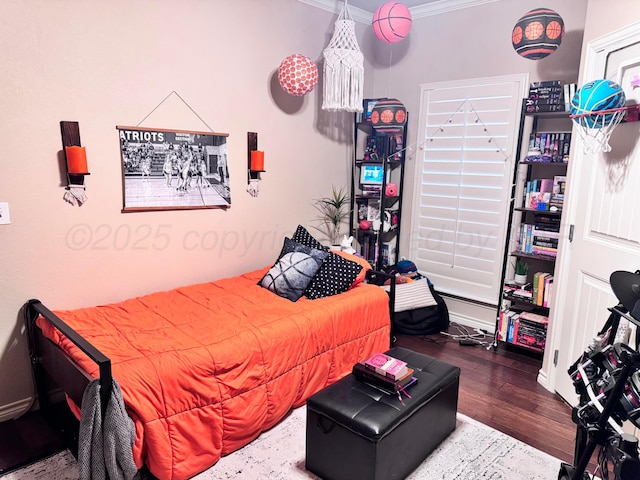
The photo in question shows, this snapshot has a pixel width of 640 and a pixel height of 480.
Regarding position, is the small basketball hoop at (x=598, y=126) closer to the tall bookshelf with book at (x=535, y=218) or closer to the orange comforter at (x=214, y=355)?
the tall bookshelf with book at (x=535, y=218)

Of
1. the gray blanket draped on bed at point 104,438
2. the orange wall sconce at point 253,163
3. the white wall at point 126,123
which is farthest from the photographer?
the orange wall sconce at point 253,163

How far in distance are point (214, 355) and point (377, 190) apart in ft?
7.97

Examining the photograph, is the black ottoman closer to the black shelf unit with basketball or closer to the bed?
the bed

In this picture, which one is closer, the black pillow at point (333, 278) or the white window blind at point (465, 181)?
the black pillow at point (333, 278)

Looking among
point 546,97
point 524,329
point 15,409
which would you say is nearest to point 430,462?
point 524,329

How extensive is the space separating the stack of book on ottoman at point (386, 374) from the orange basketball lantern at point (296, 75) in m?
2.09

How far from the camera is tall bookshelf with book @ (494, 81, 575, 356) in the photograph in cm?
312

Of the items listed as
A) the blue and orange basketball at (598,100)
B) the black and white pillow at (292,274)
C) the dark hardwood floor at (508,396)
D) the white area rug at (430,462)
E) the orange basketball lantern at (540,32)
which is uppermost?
the orange basketball lantern at (540,32)

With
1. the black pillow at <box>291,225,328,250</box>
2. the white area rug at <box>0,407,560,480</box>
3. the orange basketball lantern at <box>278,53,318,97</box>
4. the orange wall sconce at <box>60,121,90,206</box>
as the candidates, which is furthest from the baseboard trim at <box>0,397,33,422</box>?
the orange basketball lantern at <box>278,53,318,97</box>

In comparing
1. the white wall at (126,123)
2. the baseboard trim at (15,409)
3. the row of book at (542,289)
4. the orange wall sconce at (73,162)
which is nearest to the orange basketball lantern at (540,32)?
the row of book at (542,289)

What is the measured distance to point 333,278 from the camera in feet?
10.0

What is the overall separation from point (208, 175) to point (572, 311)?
2.60 metres

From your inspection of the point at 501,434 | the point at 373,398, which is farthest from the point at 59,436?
the point at 501,434

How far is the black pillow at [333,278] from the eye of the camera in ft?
9.81
